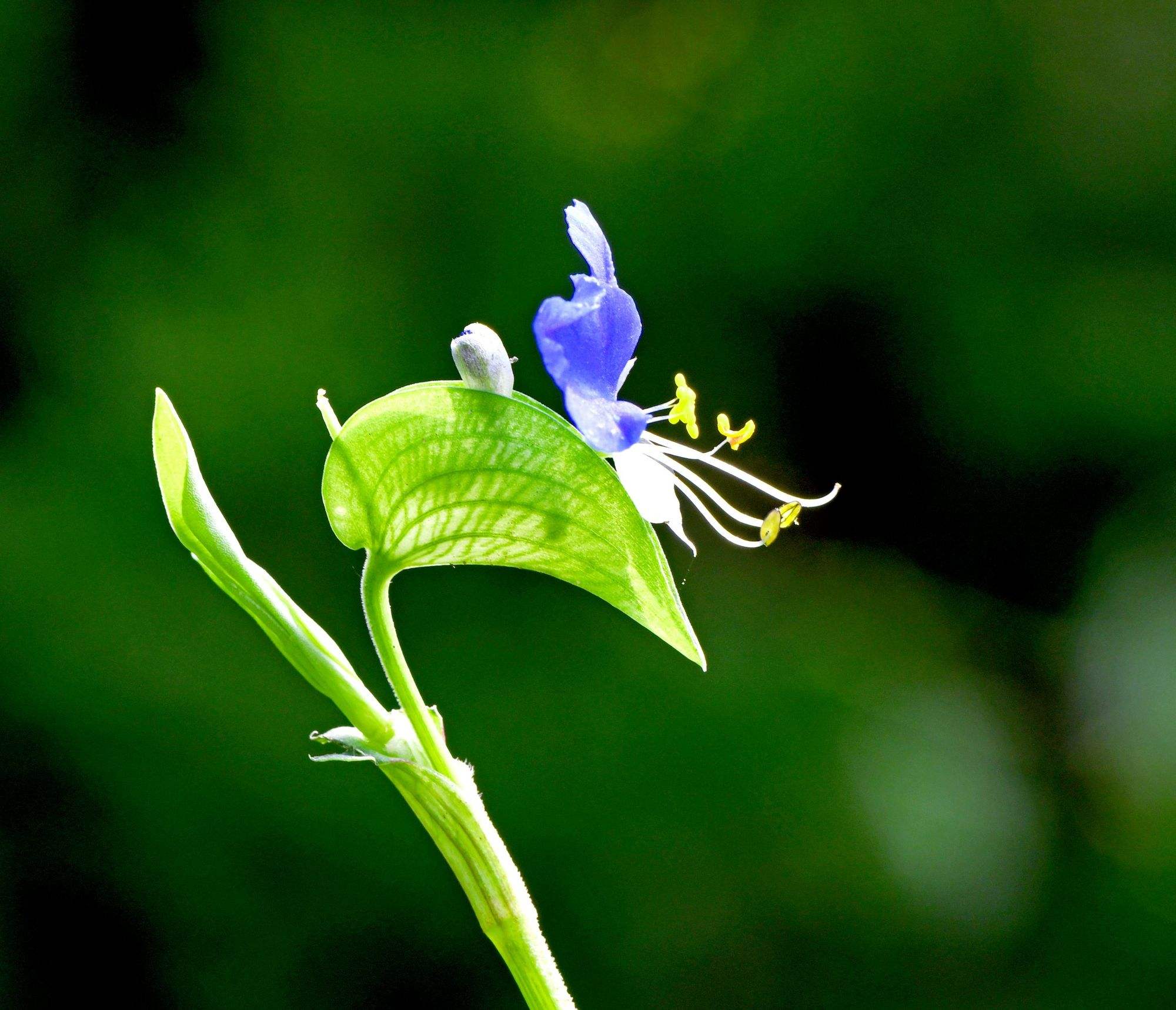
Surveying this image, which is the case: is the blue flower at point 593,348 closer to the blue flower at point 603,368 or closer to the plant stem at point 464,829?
the blue flower at point 603,368

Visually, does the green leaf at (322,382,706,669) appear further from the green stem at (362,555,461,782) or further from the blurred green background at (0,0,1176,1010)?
the blurred green background at (0,0,1176,1010)

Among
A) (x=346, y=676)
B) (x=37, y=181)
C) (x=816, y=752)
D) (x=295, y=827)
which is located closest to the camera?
(x=346, y=676)

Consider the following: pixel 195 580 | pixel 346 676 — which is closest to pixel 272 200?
pixel 195 580

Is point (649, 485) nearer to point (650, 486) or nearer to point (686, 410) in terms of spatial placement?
point (650, 486)

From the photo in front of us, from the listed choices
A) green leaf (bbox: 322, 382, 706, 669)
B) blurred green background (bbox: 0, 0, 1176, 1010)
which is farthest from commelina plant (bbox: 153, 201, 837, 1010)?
blurred green background (bbox: 0, 0, 1176, 1010)

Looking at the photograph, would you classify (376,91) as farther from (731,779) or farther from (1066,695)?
(1066,695)

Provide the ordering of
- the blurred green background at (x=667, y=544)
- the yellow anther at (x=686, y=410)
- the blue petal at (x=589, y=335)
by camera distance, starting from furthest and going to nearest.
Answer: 1. the blurred green background at (x=667, y=544)
2. the yellow anther at (x=686, y=410)
3. the blue petal at (x=589, y=335)

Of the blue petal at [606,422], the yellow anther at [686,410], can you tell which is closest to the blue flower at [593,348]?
the blue petal at [606,422]
